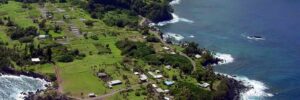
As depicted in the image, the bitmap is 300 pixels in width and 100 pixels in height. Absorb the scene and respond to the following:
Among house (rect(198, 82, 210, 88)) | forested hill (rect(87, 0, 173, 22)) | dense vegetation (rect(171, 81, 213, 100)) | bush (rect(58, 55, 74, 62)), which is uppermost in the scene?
forested hill (rect(87, 0, 173, 22))

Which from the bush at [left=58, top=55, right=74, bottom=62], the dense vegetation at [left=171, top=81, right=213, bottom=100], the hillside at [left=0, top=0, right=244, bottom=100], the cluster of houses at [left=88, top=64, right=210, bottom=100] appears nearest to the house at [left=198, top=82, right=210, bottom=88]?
the cluster of houses at [left=88, top=64, right=210, bottom=100]

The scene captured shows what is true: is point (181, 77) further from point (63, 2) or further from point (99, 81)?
point (63, 2)

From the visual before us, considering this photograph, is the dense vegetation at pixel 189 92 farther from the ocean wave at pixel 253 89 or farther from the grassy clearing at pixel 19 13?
the grassy clearing at pixel 19 13

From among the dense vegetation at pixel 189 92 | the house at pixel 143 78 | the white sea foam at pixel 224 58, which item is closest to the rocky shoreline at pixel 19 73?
the house at pixel 143 78

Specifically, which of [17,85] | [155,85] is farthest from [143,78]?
[17,85]

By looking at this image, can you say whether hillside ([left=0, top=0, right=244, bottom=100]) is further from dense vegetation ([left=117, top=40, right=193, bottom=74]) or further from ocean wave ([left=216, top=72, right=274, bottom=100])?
ocean wave ([left=216, top=72, right=274, bottom=100])

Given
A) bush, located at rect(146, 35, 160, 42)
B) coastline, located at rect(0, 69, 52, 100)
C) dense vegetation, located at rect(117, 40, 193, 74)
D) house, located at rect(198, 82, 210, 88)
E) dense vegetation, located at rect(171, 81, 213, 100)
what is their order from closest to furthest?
dense vegetation, located at rect(171, 81, 213, 100) → coastline, located at rect(0, 69, 52, 100) → house, located at rect(198, 82, 210, 88) → dense vegetation, located at rect(117, 40, 193, 74) → bush, located at rect(146, 35, 160, 42)

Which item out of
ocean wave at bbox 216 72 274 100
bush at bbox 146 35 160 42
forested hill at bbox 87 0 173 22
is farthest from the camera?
forested hill at bbox 87 0 173 22

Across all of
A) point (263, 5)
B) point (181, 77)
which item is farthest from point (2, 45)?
point (263, 5)
